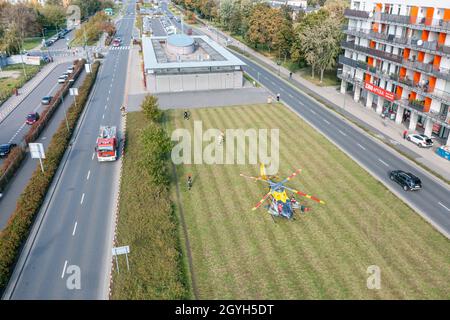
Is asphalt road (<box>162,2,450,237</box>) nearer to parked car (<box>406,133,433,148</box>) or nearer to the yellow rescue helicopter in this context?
parked car (<box>406,133,433,148</box>)

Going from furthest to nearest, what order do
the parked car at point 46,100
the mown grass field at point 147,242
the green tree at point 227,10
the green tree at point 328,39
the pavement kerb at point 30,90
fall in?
the green tree at point 227,10, the green tree at point 328,39, the parked car at point 46,100, the pavement kerb at point 30,90, the mown grass field at point 147,242

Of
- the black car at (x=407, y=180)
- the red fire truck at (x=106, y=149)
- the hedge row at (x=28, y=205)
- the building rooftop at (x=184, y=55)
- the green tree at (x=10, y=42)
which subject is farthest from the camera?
the green tree at (x=10, y=42)

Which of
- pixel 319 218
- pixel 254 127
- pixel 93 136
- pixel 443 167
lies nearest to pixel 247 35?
pixel 254 127

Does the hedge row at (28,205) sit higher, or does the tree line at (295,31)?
the tree line at (295,31)

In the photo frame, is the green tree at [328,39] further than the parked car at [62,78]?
No

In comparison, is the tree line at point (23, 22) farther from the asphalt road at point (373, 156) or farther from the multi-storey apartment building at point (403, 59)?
the multi-storey apartment building at point (403, 59)


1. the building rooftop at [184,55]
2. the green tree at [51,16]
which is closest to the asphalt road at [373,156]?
the building rooftop at [184,55]

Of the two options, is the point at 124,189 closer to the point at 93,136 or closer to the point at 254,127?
the point at 93,136

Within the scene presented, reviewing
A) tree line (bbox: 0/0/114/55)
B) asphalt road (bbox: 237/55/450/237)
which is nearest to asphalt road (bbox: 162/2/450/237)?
asphalt road (bbox: 237/55/450/237)
